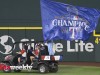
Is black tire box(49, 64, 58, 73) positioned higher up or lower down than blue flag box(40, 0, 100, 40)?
lower down

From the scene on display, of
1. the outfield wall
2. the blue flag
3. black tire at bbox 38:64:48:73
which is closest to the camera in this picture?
black tire at bbox 38:64:48:73

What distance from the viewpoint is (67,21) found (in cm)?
2102

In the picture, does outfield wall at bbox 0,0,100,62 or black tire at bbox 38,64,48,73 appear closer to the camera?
black tire at bbox 38,64,48,73

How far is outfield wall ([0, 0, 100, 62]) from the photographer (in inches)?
1083

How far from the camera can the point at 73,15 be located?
21.0 m

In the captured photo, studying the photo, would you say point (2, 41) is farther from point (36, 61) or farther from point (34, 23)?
point (36, 61)

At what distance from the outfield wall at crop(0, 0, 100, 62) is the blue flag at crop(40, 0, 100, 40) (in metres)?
6.48

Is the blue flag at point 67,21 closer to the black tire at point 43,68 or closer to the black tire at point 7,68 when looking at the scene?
the black tire at point 43,68

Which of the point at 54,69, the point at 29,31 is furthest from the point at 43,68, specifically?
the point at 29,31

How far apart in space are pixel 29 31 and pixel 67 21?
23.6 ft

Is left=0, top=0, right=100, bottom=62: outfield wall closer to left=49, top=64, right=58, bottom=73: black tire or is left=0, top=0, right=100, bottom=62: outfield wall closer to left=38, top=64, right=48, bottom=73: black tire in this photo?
left=49, top=64, right=58, bottom=73: black tire

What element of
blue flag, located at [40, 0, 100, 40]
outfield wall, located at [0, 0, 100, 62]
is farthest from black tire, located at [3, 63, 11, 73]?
outfield wall, located at [0, 0, 100, 62]

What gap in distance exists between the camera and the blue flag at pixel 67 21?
20734 mm

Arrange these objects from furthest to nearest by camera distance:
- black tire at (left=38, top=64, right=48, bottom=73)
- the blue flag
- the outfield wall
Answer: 1. the outfield wall
2. the blue flag
3. black tire at (left=38, top=64, right=48, bottom=73)
